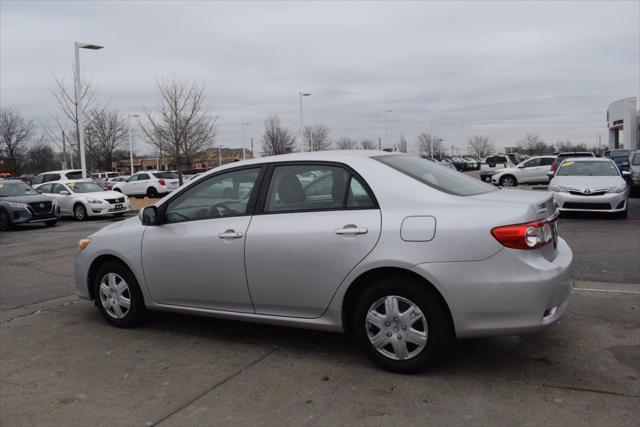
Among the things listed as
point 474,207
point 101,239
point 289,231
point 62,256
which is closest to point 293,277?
point 289,231

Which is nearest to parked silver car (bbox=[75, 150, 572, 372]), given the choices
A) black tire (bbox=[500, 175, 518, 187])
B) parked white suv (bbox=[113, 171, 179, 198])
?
black tire (bbox=[500, 175, 518, 187])

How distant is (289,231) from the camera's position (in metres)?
4.30

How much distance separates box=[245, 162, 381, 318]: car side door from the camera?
4066mm

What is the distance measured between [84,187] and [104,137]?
117 ft

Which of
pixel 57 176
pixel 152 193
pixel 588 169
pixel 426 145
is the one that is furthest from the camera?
pixel 426 145

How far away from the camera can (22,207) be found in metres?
16.2

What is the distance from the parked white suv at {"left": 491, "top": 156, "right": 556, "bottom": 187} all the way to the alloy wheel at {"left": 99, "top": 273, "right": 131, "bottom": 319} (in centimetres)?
2446

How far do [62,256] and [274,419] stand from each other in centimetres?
823

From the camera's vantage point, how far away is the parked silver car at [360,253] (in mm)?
3717

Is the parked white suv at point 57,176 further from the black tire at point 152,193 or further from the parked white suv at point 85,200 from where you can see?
the black tire at point 152,193

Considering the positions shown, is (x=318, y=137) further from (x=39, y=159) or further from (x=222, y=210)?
(x=222, y=210)

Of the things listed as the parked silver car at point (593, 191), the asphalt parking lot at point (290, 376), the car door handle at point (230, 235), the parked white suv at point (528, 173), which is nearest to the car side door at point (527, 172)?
the parked white suv at point (528, 173)

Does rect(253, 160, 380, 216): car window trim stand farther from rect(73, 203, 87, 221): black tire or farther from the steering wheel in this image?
rect(73, 203, 87, 221): black tire

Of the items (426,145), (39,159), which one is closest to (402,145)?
(426,145)
